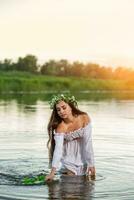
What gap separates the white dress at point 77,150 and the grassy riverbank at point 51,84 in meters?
76.7

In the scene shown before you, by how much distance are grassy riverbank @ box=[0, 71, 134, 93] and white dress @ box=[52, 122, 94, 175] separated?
3021 inches

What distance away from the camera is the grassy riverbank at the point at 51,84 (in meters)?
93.9

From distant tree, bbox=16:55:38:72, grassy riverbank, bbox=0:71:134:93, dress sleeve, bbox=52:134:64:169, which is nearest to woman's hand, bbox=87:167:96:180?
dress sleeve, bbox=52:134:64:169

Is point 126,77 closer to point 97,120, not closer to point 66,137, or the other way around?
point 97,120

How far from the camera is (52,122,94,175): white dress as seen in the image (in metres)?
12.8

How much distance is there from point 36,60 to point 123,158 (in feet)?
398

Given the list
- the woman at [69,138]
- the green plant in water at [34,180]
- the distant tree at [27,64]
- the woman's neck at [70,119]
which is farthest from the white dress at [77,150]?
the distant tree at [27,64]

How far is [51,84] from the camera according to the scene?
10288 centimetres

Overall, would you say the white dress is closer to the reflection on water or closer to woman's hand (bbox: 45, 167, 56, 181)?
the reflection on water

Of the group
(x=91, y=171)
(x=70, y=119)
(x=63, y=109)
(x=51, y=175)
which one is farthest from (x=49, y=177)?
(x=63, y=109)

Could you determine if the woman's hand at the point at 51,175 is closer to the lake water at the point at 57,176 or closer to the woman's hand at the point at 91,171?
the lake water at the point at 57,176

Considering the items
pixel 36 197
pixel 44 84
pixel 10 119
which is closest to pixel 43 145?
pixel 36 197

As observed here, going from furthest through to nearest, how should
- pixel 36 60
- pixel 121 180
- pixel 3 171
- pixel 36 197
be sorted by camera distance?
1. pixel 36 60
2. pixel 3 171
3. pixel 121 180
4. pixel 36 197

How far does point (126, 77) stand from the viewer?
12225 cm
